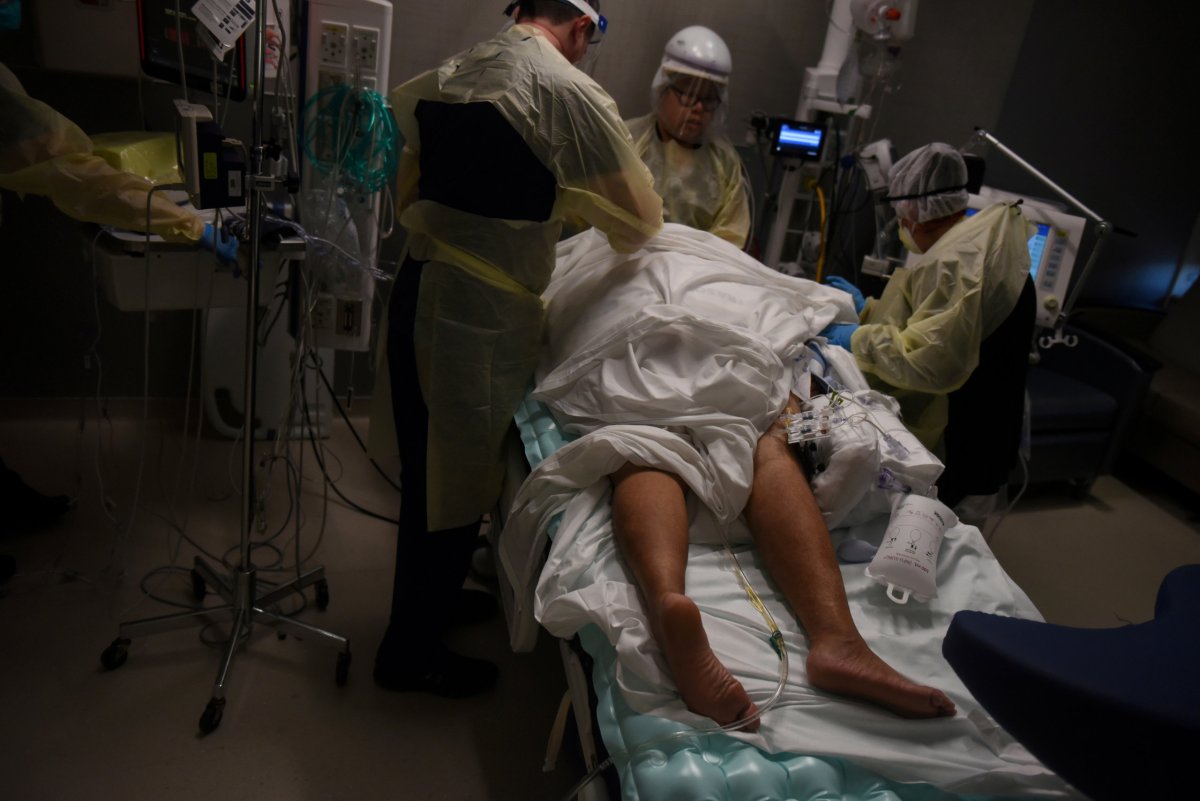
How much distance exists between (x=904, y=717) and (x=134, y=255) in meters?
1.85

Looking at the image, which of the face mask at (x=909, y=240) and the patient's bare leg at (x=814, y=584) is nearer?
the patient's bare leg at (x=814, y=584)

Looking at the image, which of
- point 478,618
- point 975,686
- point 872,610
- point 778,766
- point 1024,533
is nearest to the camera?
point 975,686

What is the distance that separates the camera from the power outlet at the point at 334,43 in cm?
246

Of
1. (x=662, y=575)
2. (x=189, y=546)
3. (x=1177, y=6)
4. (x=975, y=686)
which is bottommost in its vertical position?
(x=189, y=546)

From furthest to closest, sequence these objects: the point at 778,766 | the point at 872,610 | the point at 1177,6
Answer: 1. the point at 1177,6
2. the point at 872,610
3. the point at 778,766

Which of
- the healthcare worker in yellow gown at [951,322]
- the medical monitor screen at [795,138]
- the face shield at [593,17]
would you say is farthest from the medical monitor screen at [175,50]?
the medical monitor screen at [795,138]

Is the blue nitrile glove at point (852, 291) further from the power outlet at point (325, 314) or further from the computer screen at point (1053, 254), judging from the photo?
the power outlet at point (325, 314)

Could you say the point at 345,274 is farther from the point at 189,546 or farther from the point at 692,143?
the point at 692,143

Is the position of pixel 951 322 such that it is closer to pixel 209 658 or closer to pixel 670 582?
pixel 670 582

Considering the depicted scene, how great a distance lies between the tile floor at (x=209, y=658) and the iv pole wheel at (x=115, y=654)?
0.09 ft

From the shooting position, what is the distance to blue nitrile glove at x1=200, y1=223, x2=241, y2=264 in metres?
2.01

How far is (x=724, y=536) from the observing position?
66.2 inches

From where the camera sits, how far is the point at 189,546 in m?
2.52

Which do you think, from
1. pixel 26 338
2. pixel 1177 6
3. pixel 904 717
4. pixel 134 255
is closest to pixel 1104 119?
pixel 1177 6
